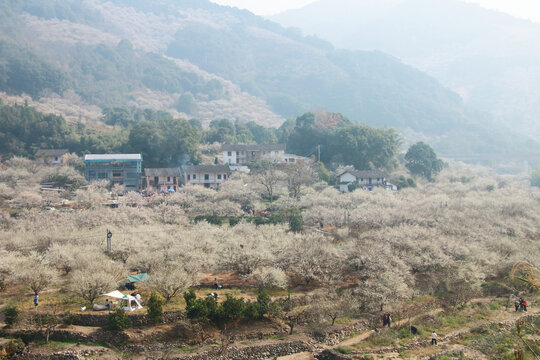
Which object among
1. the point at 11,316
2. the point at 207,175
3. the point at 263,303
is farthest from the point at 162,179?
the point at 263,303

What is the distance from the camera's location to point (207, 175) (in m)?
60.5

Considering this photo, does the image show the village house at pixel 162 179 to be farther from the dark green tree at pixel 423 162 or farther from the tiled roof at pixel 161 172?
the dark green tree at pixel 423 162

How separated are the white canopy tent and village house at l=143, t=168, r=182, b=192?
33.2m

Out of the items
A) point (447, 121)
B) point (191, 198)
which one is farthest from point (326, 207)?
point (447, 121)

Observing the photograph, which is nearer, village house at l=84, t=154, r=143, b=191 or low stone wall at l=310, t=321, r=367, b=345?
low stone wall at l=310, t=321, r=367, b=345

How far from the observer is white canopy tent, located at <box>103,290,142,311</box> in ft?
82.3

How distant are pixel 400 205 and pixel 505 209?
10318mm

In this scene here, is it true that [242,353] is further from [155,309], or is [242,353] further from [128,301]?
[128,301]

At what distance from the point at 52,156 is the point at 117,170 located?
11.0 meters

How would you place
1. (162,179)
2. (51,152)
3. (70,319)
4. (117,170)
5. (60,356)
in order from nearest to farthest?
(60,356) < (70,319) < (162,179) < (117,170) < (51,152)

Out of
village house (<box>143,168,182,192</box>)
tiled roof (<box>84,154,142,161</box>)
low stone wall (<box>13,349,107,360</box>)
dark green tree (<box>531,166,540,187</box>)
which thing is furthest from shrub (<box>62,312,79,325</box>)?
dark green tree (<box>531,166,540,187</box>)

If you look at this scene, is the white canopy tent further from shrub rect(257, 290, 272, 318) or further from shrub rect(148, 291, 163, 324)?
shrub rect(257, 290, 272, 318)

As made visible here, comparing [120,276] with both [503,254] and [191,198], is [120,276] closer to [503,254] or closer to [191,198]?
[191,198]

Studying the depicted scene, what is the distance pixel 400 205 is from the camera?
48.3 meters
